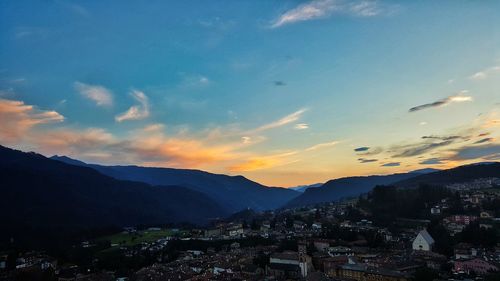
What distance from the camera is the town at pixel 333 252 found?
3894 centimetres

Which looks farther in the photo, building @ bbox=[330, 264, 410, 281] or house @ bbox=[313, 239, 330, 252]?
house @ bbox=[313, 239, 330, 252]

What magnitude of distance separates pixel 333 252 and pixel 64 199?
385 ft

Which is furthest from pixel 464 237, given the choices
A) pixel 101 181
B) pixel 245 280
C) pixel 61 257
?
pixel 101 181

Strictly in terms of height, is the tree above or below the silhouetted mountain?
below

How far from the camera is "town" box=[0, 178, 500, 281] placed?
1533 inches

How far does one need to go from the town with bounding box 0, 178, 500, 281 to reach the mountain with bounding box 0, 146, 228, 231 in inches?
1808

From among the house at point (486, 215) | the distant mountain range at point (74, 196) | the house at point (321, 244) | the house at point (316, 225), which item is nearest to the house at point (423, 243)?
the house at point (321, 244)


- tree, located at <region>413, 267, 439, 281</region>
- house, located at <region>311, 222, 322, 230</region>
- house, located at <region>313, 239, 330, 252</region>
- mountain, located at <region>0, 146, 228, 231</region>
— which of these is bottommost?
tree, located at <region>413, 267, 439, 281</region>

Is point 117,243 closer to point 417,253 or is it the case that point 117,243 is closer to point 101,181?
point 417,253

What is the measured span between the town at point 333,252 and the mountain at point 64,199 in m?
45.9

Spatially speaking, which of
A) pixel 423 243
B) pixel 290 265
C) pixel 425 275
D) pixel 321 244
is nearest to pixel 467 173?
pixel 423 243

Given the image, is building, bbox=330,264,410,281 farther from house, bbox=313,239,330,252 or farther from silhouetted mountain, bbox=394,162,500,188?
silhouetted mountain, bbox=394,162,500,188

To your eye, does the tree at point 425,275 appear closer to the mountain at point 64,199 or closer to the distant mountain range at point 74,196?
the mountain at point 64,199

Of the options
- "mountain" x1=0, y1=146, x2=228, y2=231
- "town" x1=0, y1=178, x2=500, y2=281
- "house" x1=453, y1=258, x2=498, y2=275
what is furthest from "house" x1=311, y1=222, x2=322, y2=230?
"mountain" x1=0, y1=146, x2=228, y2=231
